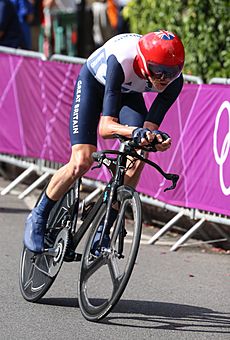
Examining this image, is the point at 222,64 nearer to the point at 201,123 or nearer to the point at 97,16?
the point at 201,123

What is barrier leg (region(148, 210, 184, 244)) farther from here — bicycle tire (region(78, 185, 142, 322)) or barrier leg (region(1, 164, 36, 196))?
bicycle tire (region(78, 185, 142, 322))

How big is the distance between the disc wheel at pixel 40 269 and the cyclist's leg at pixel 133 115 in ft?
1.75

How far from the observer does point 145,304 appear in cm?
722

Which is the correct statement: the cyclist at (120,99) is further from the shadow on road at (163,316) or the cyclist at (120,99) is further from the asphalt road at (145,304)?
the shadow on road at (163,316)

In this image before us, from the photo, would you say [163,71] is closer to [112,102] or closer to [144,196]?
[112,102]

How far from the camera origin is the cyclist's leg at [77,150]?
6812mm

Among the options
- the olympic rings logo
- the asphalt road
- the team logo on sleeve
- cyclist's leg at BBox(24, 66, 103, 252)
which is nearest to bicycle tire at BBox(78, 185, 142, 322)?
the asphalt road

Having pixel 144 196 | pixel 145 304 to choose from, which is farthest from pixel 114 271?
pixel 144 196

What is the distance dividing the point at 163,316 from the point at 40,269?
86cm

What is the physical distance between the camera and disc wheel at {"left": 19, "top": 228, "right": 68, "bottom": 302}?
6875 mm

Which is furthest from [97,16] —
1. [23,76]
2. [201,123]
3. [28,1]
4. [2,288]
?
[2,288]

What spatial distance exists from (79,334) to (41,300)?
2.86 ft

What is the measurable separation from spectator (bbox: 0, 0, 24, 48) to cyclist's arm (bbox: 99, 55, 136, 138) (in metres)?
8.11

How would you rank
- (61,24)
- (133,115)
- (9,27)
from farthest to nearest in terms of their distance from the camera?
1. (61,24)
2. (9,27)
3. (133,115)
